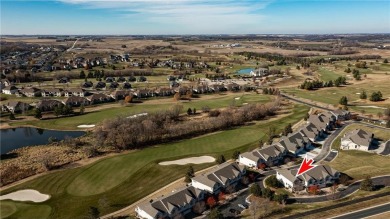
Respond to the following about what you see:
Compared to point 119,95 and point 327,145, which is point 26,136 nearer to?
point 119,95

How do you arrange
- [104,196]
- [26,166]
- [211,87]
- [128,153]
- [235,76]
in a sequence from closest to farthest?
1. [104,196]
2. [26,166]
3. [128,153]
4. [211,87]
5. [235,76]

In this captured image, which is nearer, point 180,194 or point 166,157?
point 180,194

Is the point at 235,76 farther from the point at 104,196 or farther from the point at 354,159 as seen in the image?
the point at 104,196

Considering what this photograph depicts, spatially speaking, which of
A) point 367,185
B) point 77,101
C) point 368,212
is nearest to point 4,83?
point 77,101

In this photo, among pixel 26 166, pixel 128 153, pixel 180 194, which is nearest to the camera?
pixel 180 194

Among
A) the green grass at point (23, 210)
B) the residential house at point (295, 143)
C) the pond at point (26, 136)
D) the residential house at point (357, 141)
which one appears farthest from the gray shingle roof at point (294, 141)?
the pond at point (26, 136)

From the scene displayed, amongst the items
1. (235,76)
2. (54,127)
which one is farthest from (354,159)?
(235,76)

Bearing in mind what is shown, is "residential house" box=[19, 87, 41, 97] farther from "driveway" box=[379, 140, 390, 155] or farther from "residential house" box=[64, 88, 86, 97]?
"driveway" box=[379, 140, 390, 155]
